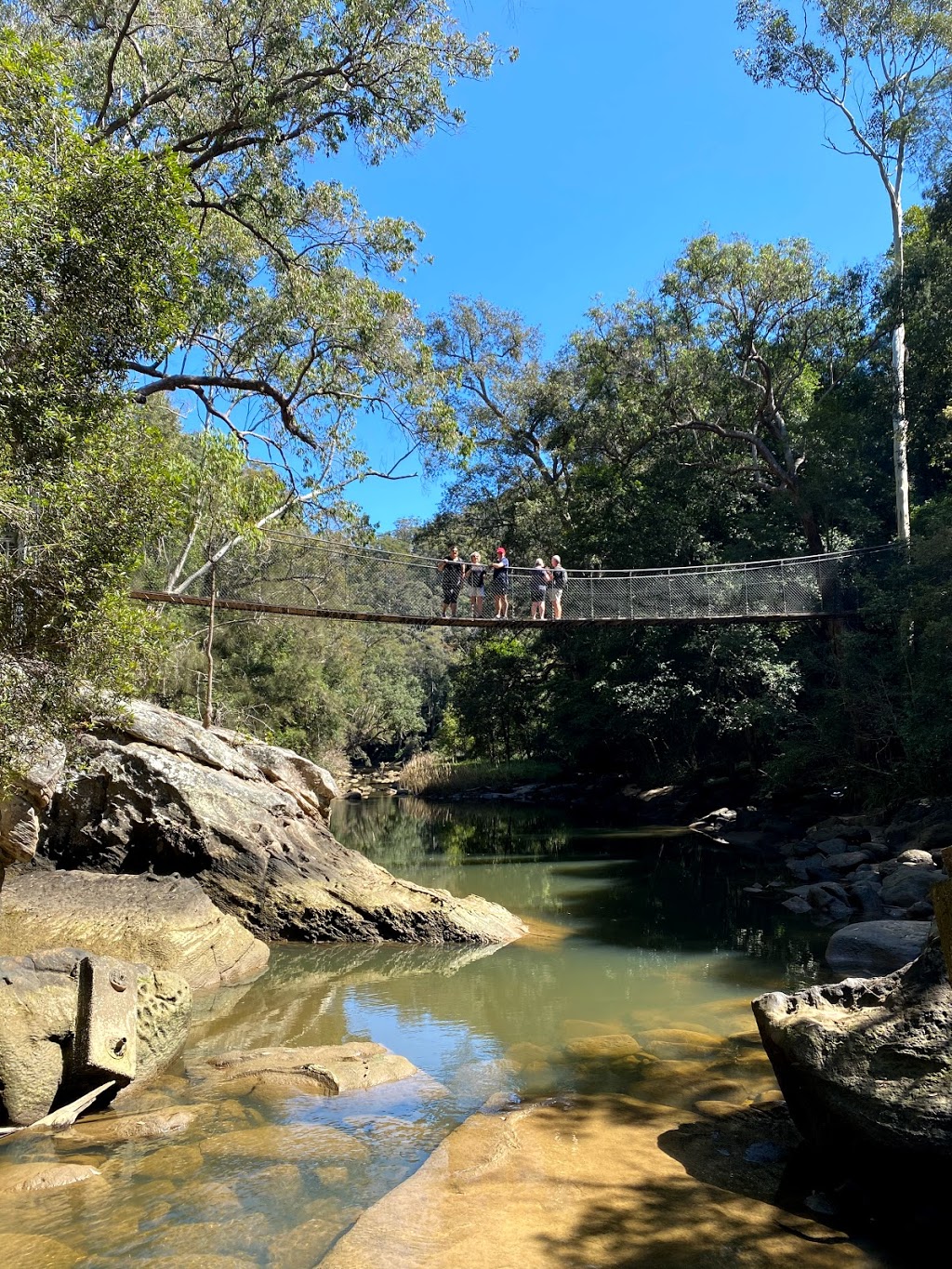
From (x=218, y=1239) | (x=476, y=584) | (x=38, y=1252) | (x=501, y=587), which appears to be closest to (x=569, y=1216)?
(x=218, y=1239)

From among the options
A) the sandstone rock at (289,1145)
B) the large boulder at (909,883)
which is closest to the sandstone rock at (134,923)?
the sandstone rock at (289,1145)

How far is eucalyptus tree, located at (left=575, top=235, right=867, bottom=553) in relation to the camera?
13469 mm

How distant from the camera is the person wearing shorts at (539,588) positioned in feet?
37.0

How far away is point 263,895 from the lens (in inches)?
268

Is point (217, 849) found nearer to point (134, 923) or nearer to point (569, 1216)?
point (134, 923)

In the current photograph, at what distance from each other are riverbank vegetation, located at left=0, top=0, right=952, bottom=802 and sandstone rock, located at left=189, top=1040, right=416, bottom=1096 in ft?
5.85

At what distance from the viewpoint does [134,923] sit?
17.6ft

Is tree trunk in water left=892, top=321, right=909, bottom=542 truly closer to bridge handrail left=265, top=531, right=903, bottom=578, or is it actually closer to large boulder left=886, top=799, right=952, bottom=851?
bridge handrail left=265, top=531, right=903, bottom=578

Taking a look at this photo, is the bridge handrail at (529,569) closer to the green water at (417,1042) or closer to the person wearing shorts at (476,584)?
the person wearing shorts at (476,584)

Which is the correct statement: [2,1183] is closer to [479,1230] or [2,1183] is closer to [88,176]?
[479,1230]

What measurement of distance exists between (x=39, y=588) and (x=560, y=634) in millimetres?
14681

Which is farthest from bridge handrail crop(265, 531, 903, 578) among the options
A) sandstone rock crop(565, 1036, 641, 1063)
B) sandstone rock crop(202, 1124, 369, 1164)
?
sandstone rock crop(202, 1124, 369, 1164)

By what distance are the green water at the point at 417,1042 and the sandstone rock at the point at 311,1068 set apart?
11 centimetres

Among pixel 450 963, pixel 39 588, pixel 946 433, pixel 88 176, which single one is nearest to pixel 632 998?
pixel 450 963
